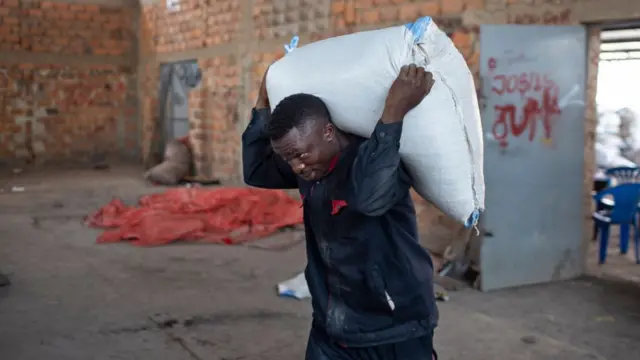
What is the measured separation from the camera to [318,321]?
206cm

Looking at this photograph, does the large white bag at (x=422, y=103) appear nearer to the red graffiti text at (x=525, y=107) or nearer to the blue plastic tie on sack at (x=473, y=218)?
the blue plastic tie on sack at (x=473, y=218)

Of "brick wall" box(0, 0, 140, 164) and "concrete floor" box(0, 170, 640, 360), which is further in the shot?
"brick wall" box(0, 0, 140, 164)

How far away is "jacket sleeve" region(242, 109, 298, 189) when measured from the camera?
7.18 ft

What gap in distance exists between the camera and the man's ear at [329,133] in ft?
6.10

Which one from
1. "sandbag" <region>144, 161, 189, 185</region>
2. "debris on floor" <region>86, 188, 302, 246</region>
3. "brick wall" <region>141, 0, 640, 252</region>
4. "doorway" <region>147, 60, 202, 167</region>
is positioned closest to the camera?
"brick wall" <region>141, 0, 640, 252</region>

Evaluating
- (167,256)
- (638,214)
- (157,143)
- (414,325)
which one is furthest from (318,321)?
(157,143)

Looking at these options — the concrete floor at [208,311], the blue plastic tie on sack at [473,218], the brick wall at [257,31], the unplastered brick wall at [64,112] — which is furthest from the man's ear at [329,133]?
the unplastered brick wall at [64,112]

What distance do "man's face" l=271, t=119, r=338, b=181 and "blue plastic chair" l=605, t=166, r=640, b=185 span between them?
19.3 feet

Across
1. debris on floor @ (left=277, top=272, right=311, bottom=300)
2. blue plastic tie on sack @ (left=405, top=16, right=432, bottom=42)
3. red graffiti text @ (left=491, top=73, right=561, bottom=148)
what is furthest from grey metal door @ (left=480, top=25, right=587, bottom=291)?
blue plastic tie on sack @ (left=405, top=16, right=432, bottom=42)

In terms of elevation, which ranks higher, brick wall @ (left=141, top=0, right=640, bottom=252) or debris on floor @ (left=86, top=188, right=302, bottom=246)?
brick wall @ (left=141, top=0, right=640, bottom=252)

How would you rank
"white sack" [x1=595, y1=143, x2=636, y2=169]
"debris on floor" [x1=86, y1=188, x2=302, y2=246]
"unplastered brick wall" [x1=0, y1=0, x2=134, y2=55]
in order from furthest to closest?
"unplastered brick wall" [x1=0, y1=0, x2=134, y2=55] < "white sack" [x1=595, y1=143, x2=636, y2=169] < "debris on floor" [x1=86, y1=188, x2=302, y2=246]

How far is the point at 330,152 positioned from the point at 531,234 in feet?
11.4

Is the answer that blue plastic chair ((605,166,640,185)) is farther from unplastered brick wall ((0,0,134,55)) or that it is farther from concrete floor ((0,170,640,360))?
unplastered brick wall ((0,0,134,55))

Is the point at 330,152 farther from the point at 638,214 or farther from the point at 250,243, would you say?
the point at 638,214
